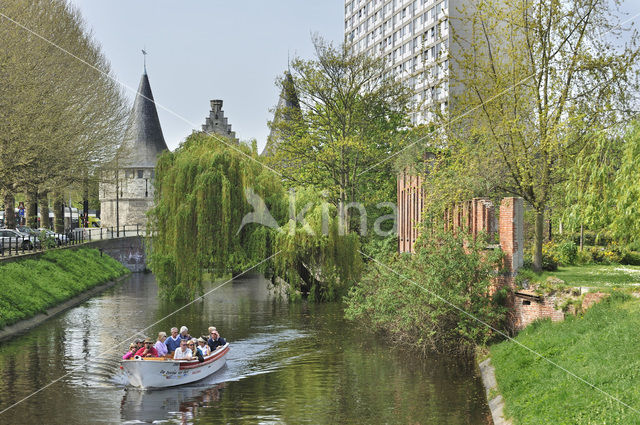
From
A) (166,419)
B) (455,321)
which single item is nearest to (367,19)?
(455,321)

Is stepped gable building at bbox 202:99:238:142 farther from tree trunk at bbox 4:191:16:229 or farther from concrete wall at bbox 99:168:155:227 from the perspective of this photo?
tree trunk at bbox 4:191:16:229

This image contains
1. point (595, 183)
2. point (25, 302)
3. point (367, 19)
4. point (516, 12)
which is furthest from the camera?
point (367, 19)

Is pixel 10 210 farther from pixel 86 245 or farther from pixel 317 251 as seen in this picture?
pixel 317 251

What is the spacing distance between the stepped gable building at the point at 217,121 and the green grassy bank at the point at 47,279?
34144mm

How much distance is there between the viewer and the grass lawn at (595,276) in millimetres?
25562

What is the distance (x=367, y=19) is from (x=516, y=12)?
7441 centimetres

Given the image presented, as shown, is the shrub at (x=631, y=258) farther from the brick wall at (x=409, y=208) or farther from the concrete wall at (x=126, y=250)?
the concrete wall at (x=126, y=250)

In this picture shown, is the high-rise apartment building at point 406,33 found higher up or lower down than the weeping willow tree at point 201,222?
higher up

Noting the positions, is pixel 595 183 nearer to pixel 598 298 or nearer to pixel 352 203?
pixel 598 298

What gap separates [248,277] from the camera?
58.6m

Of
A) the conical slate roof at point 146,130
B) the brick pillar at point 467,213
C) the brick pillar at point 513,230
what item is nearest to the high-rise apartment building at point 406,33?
the conical slate roof at point 146,130

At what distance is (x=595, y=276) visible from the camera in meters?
28.9

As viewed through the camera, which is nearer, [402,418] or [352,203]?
[402,418]

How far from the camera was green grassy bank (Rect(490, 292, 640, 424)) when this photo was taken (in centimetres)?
1617
